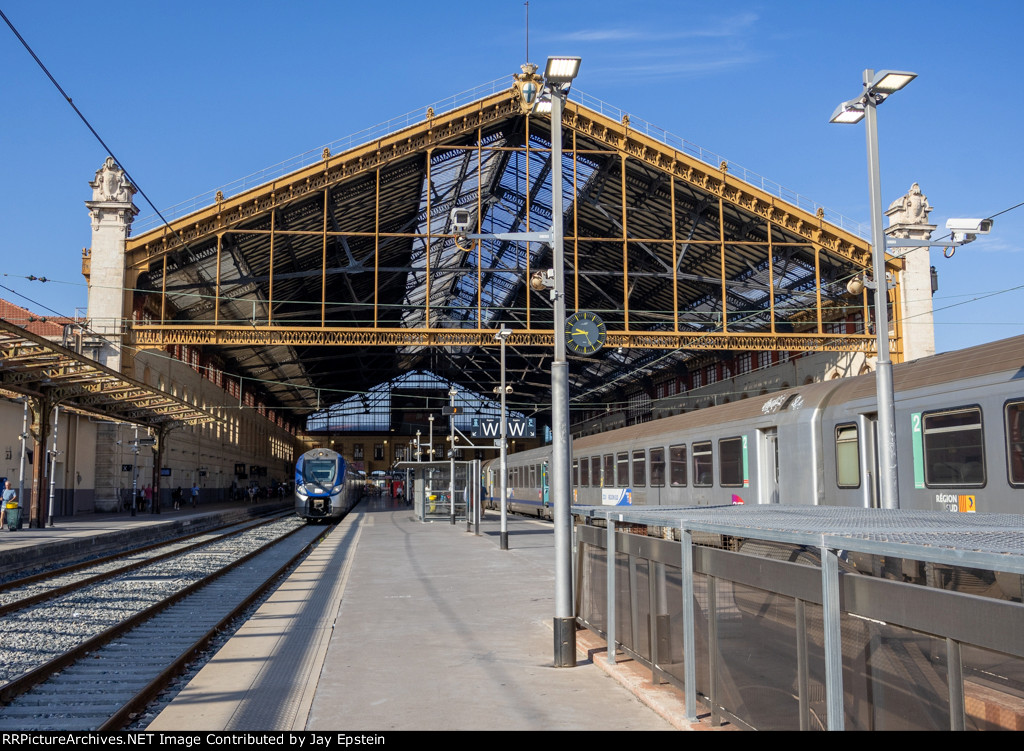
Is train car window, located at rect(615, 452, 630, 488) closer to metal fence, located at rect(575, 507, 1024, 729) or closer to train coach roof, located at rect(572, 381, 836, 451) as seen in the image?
train coach roof, located at rect(572, 381, 836, 451)

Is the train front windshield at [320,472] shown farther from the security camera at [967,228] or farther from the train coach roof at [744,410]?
the security camera at [967,228]

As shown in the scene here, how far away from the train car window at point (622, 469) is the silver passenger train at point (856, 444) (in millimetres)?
1267

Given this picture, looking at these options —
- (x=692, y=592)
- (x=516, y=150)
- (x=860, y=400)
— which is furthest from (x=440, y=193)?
(x=692, y=592)

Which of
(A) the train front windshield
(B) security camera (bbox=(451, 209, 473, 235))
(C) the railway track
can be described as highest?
(B) security camera (bbox=(451, 209, 473, 235))

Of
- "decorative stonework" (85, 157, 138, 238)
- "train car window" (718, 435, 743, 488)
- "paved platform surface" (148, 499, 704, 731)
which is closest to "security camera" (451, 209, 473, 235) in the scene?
"paved platform surface" (148, 499, 704, 731)

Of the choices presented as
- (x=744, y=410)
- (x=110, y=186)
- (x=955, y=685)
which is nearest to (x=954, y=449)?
(x=744, y=410)

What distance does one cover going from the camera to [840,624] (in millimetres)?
4410

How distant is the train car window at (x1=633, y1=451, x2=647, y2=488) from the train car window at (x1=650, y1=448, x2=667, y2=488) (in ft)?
1.83

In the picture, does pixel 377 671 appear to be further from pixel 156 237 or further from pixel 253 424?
pixel 253 424

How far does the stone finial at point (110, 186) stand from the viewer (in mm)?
34719

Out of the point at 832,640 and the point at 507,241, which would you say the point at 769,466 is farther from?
the point at 507,241

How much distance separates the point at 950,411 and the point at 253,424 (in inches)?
2779

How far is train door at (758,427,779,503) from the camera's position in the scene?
56.3 ft
